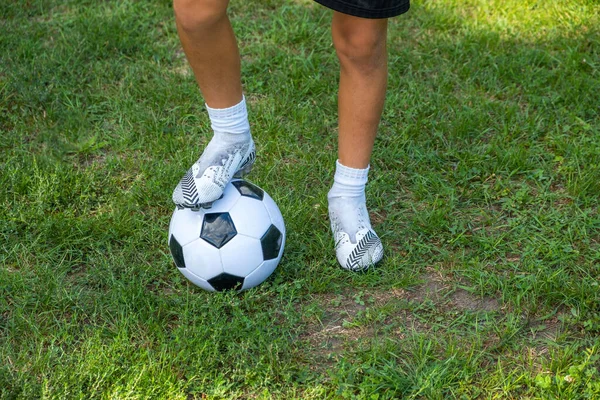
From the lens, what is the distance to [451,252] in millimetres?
3074

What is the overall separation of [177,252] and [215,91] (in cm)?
62

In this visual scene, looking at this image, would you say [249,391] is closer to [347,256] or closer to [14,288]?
[347,256]

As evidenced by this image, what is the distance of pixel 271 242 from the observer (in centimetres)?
275

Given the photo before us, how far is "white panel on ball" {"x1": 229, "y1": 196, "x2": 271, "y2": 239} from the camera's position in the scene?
2691 mm

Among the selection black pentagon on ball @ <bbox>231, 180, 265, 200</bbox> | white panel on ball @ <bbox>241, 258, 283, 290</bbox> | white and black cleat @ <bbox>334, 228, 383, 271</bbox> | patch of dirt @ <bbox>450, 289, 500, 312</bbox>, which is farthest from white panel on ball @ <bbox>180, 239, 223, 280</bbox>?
patch of dirt @ <bbox>450, 289, 500, 312</bbox>

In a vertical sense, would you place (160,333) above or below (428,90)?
above

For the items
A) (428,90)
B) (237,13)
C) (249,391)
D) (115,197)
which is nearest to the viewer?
(249,391)

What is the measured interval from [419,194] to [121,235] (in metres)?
1.35

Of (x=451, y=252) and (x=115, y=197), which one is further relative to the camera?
(x=115, y=197)

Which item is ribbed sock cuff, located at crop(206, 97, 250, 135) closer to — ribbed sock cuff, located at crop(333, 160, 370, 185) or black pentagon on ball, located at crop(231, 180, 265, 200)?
black pentagon on ball, located at crop(231, 180, 265, 200)

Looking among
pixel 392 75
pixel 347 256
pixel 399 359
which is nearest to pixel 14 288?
pixel 347 256

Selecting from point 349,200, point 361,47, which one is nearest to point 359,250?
point 349,200

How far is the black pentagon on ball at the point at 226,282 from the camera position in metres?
2.70

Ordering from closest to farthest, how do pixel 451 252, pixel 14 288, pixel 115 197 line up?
pixel 14 288 → pixel 451 252 → pixel 115 197
